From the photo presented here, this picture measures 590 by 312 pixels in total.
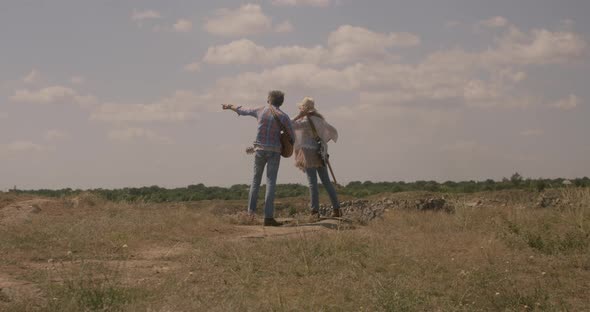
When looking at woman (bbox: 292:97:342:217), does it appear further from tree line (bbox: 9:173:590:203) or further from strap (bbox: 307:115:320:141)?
tree line (bbox: 9:173:590:203)

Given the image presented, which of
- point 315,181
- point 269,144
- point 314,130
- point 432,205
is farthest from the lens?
point 432,205

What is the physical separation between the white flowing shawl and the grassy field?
58.9 inches

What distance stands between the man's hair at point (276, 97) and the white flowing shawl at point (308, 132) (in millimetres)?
628

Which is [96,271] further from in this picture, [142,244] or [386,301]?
[386,301]

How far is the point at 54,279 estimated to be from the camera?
18.6 feet

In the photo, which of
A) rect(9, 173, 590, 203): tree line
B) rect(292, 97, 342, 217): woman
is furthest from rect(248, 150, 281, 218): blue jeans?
rect(9, 173, 590, 203): tree line

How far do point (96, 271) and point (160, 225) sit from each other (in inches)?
113

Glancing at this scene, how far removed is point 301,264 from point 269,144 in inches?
130

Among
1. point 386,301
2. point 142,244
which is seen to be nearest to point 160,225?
point 142,244

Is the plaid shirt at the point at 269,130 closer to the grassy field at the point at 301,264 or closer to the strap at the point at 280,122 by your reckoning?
the strap at the point at 280,122

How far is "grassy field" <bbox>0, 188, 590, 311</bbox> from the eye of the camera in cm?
508

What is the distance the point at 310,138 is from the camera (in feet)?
33.1

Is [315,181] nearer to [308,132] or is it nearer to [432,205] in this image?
[308,132]

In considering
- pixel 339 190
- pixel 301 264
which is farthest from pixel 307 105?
pixel 339 190
